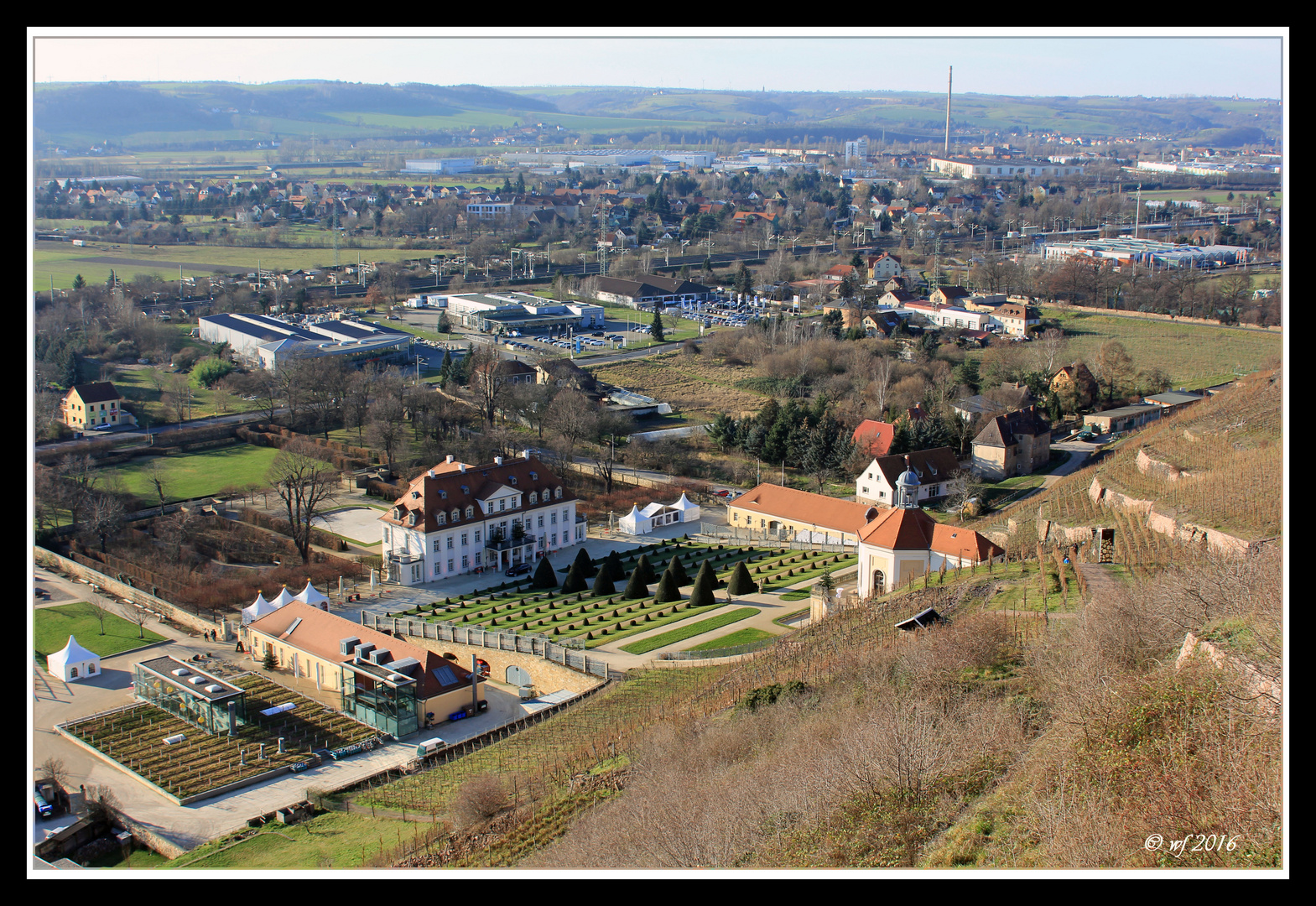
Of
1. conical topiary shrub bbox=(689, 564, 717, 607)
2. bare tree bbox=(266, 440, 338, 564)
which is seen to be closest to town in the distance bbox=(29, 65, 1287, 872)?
conical topiary shrub bbox=(689, 564, 717, 607)

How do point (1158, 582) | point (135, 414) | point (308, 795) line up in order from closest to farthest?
1. point (1158, 582)
2. point (308, 795)
3. point (135, 414)

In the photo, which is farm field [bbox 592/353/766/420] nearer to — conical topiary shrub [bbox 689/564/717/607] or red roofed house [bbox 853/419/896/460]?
red roofed house [bbox 853/419/896/460]

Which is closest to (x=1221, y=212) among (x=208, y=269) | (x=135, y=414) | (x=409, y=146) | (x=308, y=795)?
(x=208, y=269)

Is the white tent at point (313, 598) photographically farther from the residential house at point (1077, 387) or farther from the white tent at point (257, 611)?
the residential house at point (1077, 387)

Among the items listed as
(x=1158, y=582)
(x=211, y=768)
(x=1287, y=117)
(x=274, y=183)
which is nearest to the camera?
(x=1287, y=117)

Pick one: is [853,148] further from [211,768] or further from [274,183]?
[211,768]

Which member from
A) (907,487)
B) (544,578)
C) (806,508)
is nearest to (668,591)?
(544,578)

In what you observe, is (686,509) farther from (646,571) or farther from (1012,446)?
(1012,446)
